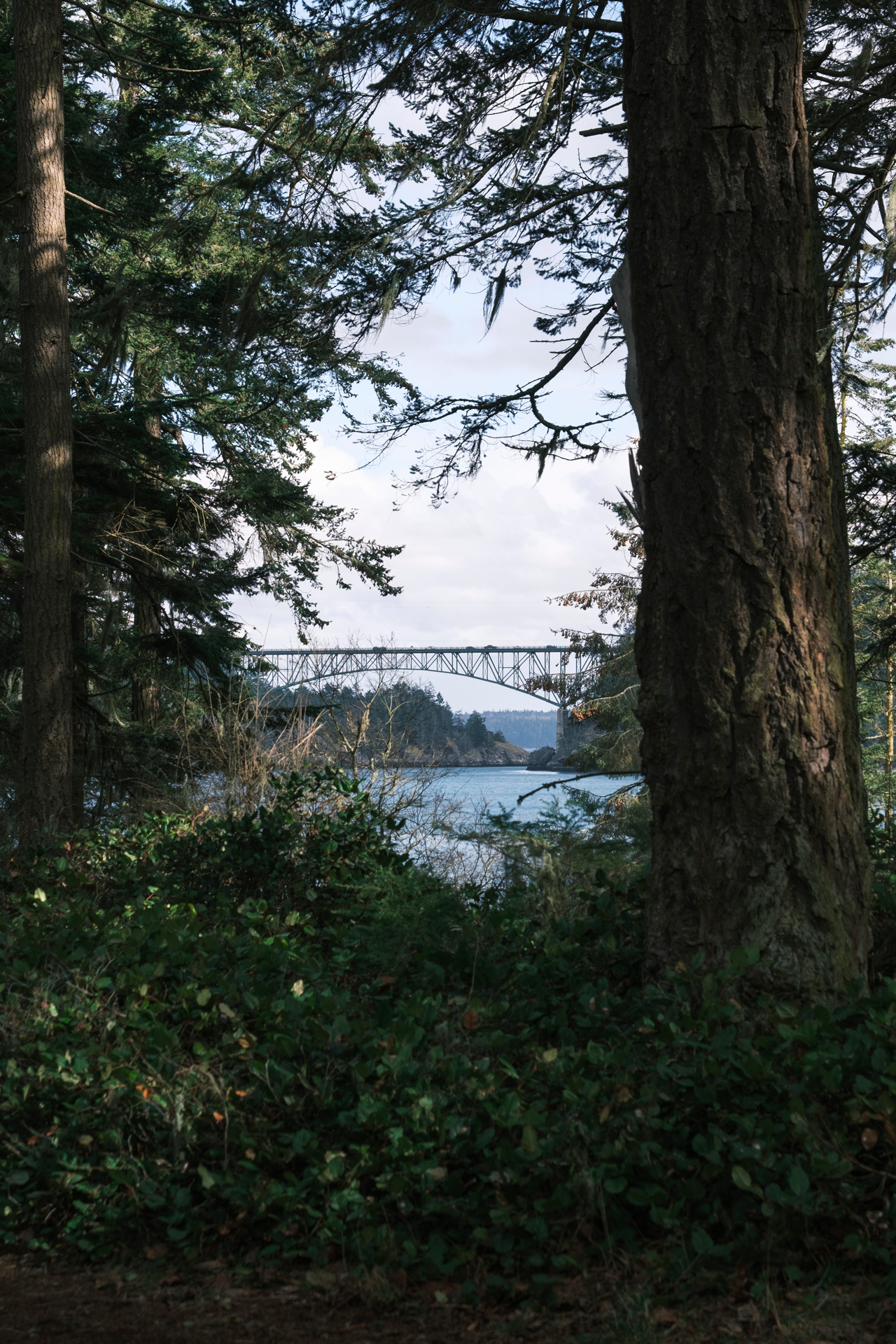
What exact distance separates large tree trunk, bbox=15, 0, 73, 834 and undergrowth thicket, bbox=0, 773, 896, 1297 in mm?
3907

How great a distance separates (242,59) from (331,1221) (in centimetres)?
658

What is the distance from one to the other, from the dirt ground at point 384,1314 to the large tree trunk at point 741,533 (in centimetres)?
120

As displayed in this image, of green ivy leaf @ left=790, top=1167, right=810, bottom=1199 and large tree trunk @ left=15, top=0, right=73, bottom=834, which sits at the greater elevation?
large tree trunk @ left=15, top=0, right=73, bottom=834

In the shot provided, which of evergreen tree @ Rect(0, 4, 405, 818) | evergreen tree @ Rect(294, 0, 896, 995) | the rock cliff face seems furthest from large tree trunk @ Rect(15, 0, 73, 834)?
the rock cliff face

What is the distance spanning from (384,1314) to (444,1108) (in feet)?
1.83

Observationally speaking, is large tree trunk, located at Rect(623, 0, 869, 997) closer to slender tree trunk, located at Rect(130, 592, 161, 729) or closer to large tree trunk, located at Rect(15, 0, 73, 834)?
large tree trunk, located at Rect(15, 0, 73, 834)

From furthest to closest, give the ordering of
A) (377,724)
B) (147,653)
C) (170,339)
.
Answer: (170,339), (147,653), (377,724)

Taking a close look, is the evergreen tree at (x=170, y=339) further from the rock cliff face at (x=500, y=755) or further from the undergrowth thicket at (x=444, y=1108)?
the rock cliff face at (x=500, y=755)

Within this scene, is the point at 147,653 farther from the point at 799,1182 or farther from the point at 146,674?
the point at 799,1182

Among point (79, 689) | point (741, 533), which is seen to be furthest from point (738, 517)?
point (79, 689)

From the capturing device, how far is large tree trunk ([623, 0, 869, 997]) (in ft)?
11.4

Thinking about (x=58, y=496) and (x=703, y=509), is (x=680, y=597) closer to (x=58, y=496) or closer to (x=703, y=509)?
(x=703, y=509)

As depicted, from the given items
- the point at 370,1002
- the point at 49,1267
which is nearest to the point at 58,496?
the point at 370,1002

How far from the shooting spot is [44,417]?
8156 mm
